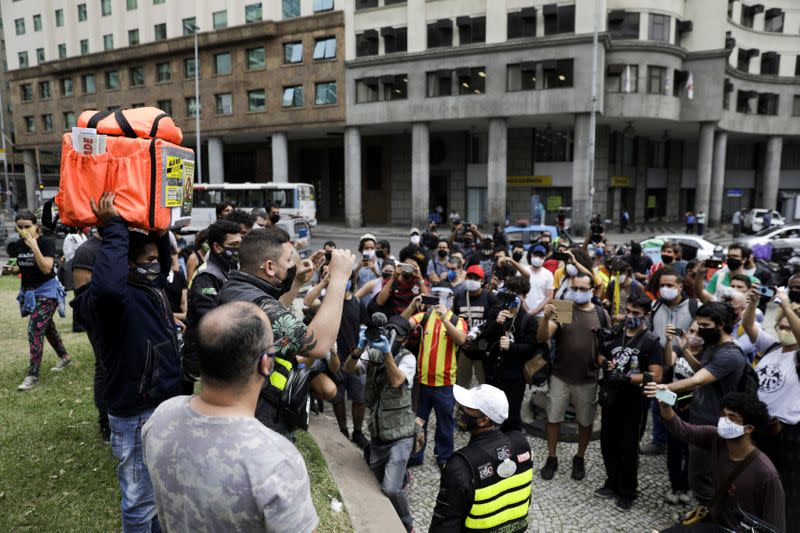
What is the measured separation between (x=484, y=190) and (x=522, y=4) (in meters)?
11.9

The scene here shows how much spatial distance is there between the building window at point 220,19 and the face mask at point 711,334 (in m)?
38.0

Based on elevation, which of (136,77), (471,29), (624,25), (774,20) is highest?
(774,20)

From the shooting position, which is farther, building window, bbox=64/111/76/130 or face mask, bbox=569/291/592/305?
building window, bbox=64/111/76/130

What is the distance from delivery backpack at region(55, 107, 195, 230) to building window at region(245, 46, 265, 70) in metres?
34.9

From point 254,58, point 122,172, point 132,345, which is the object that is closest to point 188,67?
point 254,58

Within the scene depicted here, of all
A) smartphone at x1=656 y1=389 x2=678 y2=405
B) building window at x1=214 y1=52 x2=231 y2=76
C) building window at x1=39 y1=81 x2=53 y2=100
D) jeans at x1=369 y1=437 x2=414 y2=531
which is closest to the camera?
smartphone at x1=656 y1=389 x2=678 y2=405

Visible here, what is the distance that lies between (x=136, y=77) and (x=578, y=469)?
143 ft

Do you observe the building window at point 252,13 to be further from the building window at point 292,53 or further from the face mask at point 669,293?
the face mask at point 669,293

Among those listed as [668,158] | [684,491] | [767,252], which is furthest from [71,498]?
[668,158]

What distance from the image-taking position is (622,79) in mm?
29375

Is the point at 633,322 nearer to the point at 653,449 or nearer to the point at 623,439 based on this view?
the point at 623,439

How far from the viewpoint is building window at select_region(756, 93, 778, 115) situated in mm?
38781

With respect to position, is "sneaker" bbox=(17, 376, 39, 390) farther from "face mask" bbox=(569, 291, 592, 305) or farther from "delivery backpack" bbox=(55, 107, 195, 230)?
"face mask" bbox=(569, 291, 592, 305)

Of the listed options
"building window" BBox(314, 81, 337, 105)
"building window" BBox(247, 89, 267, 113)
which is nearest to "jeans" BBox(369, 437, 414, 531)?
"building window" BBox(314, 81, 337, 105)
